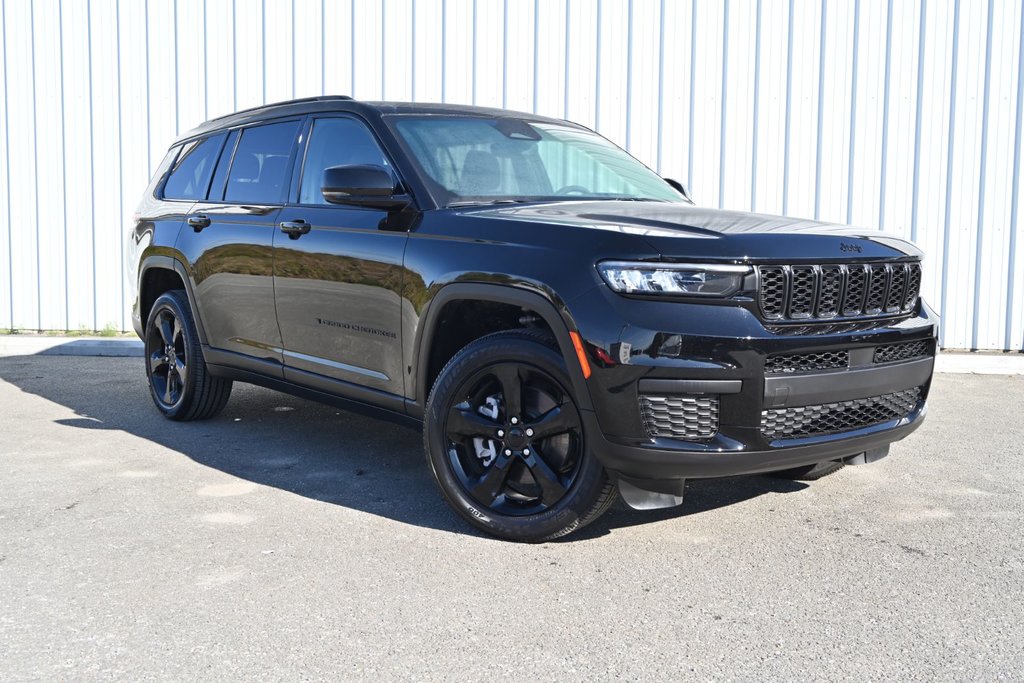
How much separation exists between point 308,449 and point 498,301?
2144 millimetres

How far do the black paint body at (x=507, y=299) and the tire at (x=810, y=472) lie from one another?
2.09 feet

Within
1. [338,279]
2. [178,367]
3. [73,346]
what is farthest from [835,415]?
[73,346]

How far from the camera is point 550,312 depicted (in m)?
3.65

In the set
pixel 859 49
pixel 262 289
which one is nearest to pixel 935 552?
pixel 262 289

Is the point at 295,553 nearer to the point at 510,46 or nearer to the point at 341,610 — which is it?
the point at 341,610

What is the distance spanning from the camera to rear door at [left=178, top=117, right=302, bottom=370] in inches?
207

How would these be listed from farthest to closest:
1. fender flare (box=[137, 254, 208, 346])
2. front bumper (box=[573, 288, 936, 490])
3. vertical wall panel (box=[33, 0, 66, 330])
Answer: vertical wall panel (box=[33, 0, 66, 330]) < fender flare (box=[137, 254, 208, 346]) < front bumper (box=[573, 288, 936, 490])

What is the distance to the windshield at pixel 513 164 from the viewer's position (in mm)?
4539

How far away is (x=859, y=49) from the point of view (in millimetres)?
9148

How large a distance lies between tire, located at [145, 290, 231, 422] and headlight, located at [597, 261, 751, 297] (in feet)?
11.0

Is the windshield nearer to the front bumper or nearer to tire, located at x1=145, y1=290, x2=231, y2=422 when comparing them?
the front bumper

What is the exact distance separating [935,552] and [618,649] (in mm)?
1586

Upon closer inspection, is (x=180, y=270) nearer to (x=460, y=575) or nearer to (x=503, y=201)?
(x=503, y=201)

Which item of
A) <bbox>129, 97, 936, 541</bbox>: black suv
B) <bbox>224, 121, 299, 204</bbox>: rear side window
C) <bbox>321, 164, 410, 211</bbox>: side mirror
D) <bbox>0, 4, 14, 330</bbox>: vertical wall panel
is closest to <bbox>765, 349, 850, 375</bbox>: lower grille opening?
<bbox>129, 97, 936, 541</bbox>: black suv
